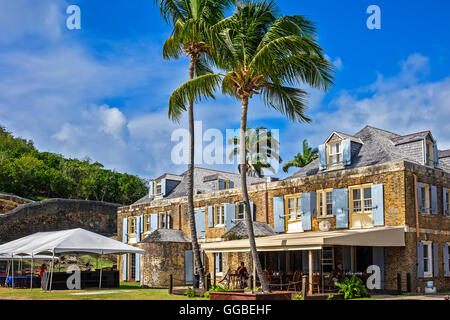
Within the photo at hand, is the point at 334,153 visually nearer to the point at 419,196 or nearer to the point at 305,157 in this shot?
the point at 419,196

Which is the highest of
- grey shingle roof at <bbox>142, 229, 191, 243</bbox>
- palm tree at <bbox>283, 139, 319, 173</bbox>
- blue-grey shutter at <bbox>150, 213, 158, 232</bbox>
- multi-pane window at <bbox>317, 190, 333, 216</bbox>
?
palm tree at <bbox>283, 139, 319, 173</bbox>

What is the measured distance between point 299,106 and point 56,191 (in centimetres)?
4023

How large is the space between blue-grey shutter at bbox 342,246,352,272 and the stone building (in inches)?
1.6

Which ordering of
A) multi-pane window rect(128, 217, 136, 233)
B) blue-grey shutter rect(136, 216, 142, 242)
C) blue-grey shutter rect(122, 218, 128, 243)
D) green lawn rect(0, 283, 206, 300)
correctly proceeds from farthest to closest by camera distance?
blue-grey shutter rect(122, 218, 128, 243)
multi-pane window rect(128, 217, 136, 233)
blue-grey shutter rect(136, 216, 142, 242)
green lawn rect(0, 283, 206, 300)

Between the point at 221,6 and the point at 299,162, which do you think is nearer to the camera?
the point at 221,6

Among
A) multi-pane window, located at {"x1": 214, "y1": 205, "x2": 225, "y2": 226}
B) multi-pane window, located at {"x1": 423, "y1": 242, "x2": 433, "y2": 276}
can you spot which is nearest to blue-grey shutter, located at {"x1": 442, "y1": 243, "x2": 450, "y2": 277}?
multi-pane window, located at {"x1": 423, "y1": 242, "x2": 433, "y2": 276}

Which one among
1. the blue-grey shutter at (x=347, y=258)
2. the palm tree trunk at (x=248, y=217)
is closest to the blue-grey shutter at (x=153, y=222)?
the blue-grey shutter at (x=347, y=258)

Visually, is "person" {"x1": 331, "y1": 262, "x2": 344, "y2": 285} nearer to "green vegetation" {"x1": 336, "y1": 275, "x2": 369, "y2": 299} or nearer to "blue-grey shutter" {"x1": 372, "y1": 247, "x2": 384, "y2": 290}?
"green vegetation" {"x1": 336, "y1": 275, "x2": 369, "y2": 299}

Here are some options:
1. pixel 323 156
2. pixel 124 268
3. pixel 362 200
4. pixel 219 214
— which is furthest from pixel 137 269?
pixel 362 200

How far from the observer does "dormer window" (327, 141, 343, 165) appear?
23.8m

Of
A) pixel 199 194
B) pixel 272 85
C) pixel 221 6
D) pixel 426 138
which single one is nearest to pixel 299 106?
pixel 272 85

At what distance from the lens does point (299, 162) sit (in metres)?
45.9

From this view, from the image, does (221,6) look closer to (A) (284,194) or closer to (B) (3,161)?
(A) (284,194)

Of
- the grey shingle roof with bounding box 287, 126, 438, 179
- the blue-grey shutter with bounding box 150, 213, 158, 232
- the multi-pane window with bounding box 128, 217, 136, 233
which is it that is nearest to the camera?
the grey shingle roof with bounding box 287, 126, 438, 179
